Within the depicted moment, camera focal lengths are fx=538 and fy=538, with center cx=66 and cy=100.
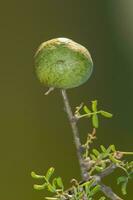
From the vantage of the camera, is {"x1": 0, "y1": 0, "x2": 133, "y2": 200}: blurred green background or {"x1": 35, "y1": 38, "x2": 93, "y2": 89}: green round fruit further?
{"x1": 0, "y1": 0, "x2": 133, "y2": 200}: blurred green background

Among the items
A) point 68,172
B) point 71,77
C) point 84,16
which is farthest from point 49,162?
point 71,77

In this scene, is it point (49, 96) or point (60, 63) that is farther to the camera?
point (49, 96)

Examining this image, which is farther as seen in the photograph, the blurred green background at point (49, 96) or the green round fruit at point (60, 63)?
the blurred green background at point (49, 96)

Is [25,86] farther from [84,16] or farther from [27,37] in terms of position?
[84,16]

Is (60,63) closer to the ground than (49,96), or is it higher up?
higher up
